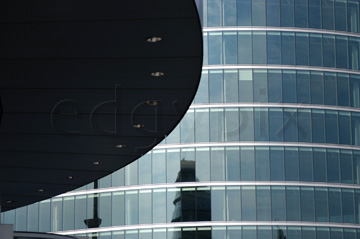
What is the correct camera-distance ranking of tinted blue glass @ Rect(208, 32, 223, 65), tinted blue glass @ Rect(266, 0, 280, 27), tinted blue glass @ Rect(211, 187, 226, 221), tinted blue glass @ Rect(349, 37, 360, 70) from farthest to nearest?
tinted blue glass @ Rect(349, 37, 360, 70), tinted blue glass @ Rect(266, 0, 280, 27), tinted blue glass @ Rect(208, 32, 223, 65), tinted blue glass @ Rect(211, 187, 226, 221)

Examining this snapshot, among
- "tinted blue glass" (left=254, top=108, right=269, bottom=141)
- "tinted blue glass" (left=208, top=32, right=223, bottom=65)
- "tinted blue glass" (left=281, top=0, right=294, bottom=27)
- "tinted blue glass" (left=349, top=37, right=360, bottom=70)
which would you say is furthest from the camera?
"tinted blue glass" (left=349, top=37, right=360, bottom=70)

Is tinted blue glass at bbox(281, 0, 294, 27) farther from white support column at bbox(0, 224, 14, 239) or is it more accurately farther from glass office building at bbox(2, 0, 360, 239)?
white support column at bbox(0, 224, 14, 239)

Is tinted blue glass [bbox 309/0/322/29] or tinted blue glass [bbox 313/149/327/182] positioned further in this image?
tinted blue glass [bbox 309/0/322/29]

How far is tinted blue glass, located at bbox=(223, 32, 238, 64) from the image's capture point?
67.7m

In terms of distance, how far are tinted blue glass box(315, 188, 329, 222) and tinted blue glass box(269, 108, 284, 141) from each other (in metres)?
5.79

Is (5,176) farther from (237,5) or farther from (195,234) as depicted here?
(237,5)

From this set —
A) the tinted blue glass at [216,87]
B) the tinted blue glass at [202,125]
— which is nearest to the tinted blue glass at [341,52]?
the tinted blue glass at [216,87]

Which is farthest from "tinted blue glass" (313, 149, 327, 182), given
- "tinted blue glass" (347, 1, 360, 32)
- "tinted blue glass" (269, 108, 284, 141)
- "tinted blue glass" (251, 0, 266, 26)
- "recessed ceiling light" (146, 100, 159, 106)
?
"recessed ceiling light" (146, 100, 159, 106)

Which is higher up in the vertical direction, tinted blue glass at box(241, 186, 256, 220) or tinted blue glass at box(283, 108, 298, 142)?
tinted blue glass at box(283, 108, 298, 142)

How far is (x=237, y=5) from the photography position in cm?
6844

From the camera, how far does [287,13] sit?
68375mm

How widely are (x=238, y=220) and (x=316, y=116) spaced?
11.7 metres

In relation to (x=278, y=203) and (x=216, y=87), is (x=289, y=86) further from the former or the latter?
(x=278, y=203)

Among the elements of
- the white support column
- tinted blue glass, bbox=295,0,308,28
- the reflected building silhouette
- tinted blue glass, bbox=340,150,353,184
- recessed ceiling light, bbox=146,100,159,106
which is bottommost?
the white support column
